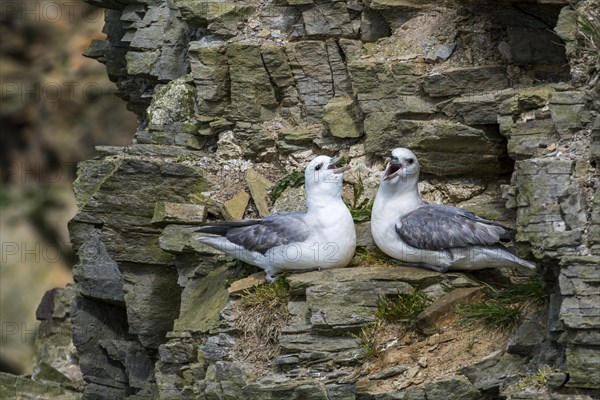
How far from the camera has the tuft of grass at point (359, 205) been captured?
495 inches

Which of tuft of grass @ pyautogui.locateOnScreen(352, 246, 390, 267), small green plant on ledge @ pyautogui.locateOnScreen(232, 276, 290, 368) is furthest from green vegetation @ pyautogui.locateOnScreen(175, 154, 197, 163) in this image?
tuft of grass @ pyautogui.locateOnScreen(352, 246, 390, 267)

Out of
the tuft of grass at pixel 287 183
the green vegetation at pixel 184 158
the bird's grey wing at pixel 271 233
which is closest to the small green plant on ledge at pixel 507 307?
the bird's grey wing at pixel 271 233

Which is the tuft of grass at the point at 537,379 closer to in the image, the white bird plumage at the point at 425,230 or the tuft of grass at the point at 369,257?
the white bird plumage at the point at 425,230

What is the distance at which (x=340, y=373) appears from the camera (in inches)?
425

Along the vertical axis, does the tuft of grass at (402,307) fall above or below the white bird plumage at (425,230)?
below

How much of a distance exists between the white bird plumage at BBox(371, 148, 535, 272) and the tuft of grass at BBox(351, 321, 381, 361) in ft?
2.69

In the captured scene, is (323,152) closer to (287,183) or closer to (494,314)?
(287,183)

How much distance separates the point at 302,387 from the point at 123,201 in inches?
158

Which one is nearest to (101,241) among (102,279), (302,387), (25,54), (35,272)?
(102,279)

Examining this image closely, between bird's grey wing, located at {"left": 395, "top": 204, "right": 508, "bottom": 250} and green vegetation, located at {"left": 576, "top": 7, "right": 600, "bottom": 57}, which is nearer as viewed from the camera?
green vegetation, located at {"left": 576, "top": 7, "right": 600, "bottom": 57}

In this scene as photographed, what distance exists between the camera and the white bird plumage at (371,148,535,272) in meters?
11.3

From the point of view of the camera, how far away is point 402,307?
36.2ft

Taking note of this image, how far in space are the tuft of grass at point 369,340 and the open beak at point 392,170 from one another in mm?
1424

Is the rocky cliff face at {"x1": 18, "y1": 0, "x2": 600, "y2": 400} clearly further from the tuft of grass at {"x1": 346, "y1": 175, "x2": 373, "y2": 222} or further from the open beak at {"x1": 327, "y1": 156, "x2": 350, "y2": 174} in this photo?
the open beak at {"x1": 327, "y1": 156, "x2": 350, "y2": 174}
